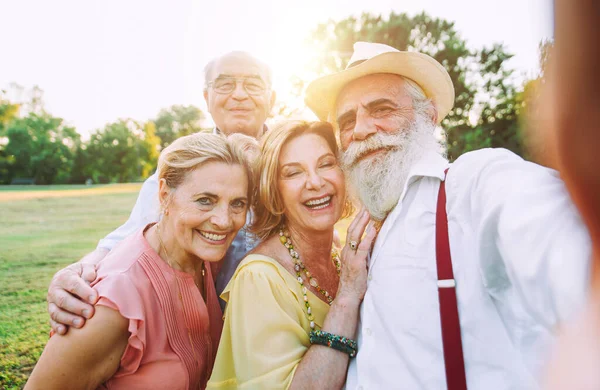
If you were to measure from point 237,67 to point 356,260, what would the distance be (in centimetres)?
Answer: 282

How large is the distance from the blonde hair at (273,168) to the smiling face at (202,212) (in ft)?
0.75

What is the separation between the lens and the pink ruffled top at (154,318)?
2.22m

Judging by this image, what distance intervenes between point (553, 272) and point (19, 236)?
15.8 metres

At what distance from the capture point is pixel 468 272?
5.86 ft

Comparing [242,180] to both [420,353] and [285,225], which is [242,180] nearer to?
[285,225]

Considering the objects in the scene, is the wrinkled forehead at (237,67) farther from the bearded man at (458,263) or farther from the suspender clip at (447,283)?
the suspender clip at (447,283)

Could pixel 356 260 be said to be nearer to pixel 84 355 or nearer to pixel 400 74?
pixel 400 74

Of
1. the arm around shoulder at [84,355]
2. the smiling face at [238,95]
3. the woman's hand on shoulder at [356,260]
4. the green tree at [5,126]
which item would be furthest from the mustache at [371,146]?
the green tree at [5,126]

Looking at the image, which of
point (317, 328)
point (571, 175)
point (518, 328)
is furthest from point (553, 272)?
point (317, 328)

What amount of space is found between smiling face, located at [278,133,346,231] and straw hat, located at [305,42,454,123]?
0.43 meters

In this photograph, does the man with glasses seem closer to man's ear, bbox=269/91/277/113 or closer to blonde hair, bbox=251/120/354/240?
man's ear, bbox=269/91/277/113

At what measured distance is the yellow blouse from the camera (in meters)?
2.18

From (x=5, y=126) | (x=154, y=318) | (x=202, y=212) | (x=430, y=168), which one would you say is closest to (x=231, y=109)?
(x=202, y=212)

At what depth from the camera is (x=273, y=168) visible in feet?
9.28
